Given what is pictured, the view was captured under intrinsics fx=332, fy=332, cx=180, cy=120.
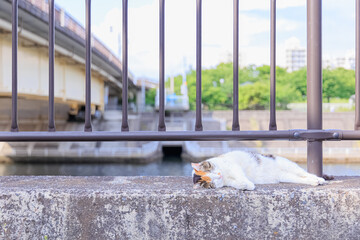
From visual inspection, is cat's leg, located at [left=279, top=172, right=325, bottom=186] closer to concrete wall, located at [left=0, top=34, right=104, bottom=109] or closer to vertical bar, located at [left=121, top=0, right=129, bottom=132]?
vertical bar, located at [left=121, top=0, right=129, bottom=132]

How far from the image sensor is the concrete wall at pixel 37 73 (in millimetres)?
10070

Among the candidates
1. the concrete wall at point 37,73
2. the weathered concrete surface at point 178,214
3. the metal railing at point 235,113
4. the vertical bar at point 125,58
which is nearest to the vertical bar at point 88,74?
the metal railing at point 235,113

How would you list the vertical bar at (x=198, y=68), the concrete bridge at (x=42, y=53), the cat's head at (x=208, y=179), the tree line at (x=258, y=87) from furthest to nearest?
the tree line at (x=258, y=87) → the concrete bridge at (x=42, y=53) → the vertical bar at (x=198, y=68) → the cat's head at (x=208, y=179)

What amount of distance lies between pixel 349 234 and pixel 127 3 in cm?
146

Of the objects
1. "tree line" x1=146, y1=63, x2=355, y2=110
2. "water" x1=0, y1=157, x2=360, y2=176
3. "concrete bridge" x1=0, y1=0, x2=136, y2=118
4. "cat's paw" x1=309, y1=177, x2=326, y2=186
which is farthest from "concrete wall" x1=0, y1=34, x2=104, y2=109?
"tree line" x1=146, y1=63, x2=355, y2=110

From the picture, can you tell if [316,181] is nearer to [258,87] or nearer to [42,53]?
[42,53]

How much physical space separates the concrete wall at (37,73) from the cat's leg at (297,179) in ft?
32.4

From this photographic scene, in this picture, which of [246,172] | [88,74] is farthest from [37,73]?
[246,172]

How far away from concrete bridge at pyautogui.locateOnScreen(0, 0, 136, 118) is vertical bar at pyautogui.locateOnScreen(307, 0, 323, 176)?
822 centimetres

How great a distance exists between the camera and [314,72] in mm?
1672

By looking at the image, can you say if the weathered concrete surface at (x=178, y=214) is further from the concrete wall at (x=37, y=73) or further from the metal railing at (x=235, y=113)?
the concrete wall at (x=37, y=73)

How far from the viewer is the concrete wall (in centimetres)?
1007

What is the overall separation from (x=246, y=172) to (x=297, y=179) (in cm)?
35

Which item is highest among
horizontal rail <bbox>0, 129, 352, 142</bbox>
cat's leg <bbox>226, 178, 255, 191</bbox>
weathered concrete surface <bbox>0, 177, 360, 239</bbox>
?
horizontal rail <bbox>0, 129, 352, 142</bbox>
